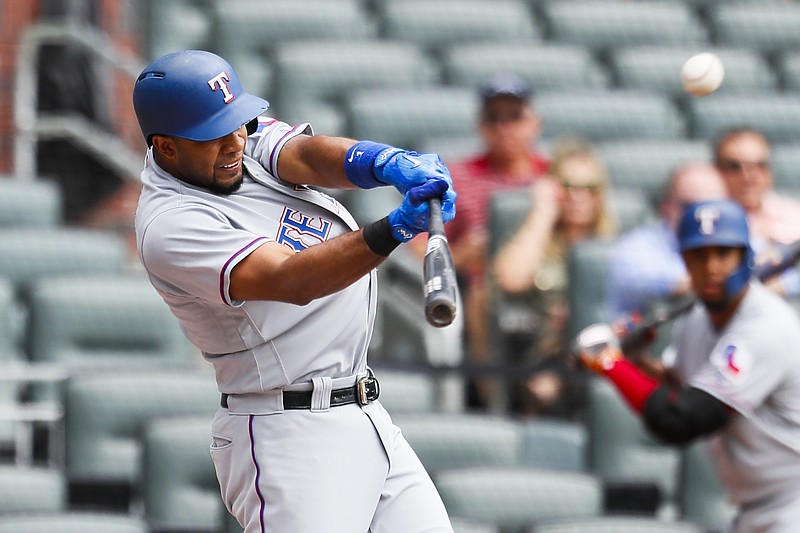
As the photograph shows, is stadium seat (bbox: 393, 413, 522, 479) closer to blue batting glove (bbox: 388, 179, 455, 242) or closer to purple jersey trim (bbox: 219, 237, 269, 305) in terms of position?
Result: purple jersey trim (bbox: 219, 237, 269, 305)

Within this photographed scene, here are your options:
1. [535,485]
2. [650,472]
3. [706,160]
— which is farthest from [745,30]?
[535,485]

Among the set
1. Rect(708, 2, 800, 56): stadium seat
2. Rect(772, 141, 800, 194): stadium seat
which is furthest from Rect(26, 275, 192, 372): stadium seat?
Rect(708, 2, 800, 56): stadium seat

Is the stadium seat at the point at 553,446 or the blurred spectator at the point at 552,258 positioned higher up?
the blurred spectator at the point at 552,258

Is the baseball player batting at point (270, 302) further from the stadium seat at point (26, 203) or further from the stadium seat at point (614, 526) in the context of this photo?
the stadium seat at point (26, 203)

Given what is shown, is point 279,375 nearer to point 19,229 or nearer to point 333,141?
point 333,141

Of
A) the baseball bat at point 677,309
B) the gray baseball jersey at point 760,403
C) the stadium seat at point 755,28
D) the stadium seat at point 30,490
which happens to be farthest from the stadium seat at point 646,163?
the stadium seat at point 30,490

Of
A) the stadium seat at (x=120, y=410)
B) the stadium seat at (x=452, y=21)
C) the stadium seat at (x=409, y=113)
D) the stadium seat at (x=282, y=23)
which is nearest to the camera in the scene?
the stadium seat at (x=120, y=410)

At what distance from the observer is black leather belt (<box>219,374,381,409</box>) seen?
3.10m

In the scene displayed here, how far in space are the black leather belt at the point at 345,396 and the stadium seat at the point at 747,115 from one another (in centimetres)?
404

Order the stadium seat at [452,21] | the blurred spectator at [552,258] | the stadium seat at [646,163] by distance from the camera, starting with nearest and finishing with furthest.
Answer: the blurred spectator at [552,258] → the stadium seat at [646,163] → the stadium seat at [452,21]

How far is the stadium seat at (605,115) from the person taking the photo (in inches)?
257

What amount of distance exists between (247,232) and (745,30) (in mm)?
5381

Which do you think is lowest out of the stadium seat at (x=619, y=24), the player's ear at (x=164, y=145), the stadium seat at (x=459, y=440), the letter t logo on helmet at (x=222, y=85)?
the stadium seat at (x=459, y=440)

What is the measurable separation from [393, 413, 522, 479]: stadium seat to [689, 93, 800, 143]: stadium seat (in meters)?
2.61
